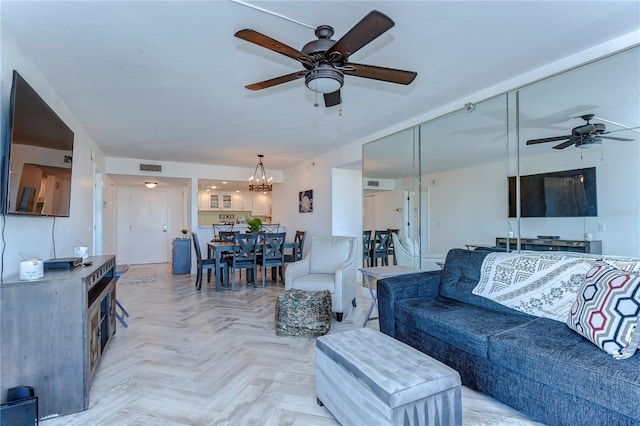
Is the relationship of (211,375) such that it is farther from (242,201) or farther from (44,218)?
(242,201)

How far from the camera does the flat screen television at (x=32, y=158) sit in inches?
74.4

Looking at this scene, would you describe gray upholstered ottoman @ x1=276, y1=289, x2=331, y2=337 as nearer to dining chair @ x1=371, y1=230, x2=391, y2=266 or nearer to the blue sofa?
the blue sofa

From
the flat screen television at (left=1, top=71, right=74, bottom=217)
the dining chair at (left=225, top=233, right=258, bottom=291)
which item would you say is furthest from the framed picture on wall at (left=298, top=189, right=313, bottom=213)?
the flat screen television at (left=1, top=71, right=74, bottom=217)

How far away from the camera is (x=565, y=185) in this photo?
2900 mm

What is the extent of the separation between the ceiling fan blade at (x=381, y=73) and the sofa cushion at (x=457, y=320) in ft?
5.43

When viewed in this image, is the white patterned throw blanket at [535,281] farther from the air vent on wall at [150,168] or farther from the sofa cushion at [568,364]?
the air vent on wall at [150,168]

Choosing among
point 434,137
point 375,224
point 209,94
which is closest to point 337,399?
point 209,94

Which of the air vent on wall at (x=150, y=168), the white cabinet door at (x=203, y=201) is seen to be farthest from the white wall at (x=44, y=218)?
the white cabinet door at (x=203, y=201)

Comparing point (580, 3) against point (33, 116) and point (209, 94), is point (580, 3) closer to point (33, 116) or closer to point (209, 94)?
point (209, 94)

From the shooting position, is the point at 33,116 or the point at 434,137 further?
the point at 434,137

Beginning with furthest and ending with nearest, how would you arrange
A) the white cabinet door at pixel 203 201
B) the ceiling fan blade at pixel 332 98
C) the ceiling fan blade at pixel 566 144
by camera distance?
the white cabinet door at pixel 203 201 < the ceiling fan blade at pixel 566 144 < the ceiling fan blade at pixel 332 98

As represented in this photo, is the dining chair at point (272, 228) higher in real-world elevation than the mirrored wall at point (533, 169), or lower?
lower

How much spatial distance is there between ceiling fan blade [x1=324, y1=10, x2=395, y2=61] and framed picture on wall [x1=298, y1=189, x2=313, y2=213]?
4.70m

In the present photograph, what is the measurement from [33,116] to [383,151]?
12.7ft
